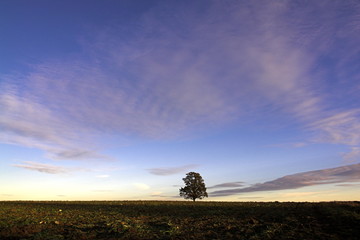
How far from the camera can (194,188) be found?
6350 centimetres

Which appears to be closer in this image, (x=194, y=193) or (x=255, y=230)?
(x=255, y=230)

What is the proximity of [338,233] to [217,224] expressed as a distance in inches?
372

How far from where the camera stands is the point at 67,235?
783 inches

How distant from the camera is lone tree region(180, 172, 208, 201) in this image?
208 feet

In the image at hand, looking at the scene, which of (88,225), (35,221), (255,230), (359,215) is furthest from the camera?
(35,221)

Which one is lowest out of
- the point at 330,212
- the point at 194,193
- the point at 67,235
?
the point at 67,235

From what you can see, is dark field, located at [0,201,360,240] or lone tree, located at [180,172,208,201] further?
lone tree, located at [180,172,208,201]

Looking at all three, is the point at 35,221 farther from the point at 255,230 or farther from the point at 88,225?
the point at 255,230

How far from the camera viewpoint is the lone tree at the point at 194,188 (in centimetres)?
6331

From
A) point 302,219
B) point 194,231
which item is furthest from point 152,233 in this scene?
point 302,219

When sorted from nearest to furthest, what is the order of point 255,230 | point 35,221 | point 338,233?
point 338,233, point 255,230, point 35,221

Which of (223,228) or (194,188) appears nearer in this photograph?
(223,228)

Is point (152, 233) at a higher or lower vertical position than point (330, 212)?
lower

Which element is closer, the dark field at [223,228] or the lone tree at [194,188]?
the dark field at [223,228]
